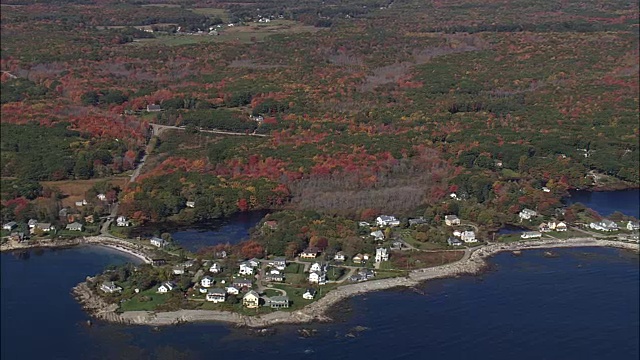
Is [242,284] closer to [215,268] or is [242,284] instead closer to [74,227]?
[215,268]

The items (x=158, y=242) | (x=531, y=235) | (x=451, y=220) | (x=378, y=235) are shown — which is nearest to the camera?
(x=158, y=242)

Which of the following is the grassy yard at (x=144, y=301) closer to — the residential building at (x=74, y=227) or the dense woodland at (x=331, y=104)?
the residential building at (x=74, y=227)

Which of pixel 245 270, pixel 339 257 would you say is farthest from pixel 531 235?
pixel 245 270

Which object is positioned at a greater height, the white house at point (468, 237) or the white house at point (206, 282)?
the white house at point (206, 282)

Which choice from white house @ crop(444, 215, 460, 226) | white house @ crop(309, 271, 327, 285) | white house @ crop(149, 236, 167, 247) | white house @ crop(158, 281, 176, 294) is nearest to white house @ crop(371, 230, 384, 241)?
white house @ crop(444, 215, 460, 226)

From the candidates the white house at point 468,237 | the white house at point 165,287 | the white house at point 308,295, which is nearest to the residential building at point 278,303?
the white house at point 308,295

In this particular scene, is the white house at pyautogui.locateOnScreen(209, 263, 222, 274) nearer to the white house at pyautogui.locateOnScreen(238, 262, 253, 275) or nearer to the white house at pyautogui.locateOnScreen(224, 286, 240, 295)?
the white house at pyautogui.locateOnScreen(238, 262, 253, 275)
